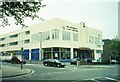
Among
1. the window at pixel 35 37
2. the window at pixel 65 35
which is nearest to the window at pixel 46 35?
the window at pixel 35 37

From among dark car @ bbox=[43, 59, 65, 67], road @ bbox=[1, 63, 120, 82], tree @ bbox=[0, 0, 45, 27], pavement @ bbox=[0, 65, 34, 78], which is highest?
tree @ bbox=[0, 0, 45, 27]

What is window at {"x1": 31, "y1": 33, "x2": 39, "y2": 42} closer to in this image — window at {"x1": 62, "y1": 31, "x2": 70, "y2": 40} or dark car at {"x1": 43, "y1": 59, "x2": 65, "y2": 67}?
window at {"x1": 62, "y1": 31, "x2": 70, "y2": 40}

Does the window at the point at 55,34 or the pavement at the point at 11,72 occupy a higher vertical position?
the window at the point at 55,34

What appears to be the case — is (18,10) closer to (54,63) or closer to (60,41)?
(54,63)

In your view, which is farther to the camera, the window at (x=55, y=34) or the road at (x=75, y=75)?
the window at (x=55, y=34)

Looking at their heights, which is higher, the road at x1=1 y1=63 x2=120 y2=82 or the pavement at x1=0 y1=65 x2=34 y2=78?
the pavement at x1=0 y1=65 x2=34 y2=78

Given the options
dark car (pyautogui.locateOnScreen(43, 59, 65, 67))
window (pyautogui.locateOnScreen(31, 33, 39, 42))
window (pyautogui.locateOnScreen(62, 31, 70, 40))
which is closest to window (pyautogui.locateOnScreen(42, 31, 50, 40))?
window (pyautogui.locateOnScreen(31, 33, 39, 42))

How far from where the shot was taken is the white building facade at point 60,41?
6962 centimetres

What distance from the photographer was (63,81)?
18.3 meters

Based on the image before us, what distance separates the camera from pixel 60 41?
68.8 meters

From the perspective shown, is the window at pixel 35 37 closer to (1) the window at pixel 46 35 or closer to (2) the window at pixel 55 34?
(1) the window at pixel 46 35

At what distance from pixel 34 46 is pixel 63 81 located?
197 ft

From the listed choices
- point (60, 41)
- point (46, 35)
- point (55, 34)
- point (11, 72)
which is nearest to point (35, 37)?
point (46, 35)

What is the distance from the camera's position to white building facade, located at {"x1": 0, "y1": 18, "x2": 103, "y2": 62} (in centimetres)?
6962
